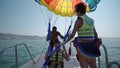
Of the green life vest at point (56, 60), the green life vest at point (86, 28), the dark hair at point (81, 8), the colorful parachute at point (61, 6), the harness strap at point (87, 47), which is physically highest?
the colorful parachute at point (61, 6)

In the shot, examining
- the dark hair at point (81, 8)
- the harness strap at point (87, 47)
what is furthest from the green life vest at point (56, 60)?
the dark hair at point (81, 8)

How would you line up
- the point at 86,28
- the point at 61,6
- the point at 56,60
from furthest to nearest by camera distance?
the point at 61,6 < the point at 56,60 < the point at 86,28

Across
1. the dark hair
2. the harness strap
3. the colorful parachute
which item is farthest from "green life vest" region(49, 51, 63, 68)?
the colorful parachute

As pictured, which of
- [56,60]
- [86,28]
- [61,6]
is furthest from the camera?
→ [61,6]

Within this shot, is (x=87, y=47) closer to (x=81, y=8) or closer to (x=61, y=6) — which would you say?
(x=81, y=8)

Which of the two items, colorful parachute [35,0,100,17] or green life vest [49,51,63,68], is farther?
colorful parachute [35,0,100,17]

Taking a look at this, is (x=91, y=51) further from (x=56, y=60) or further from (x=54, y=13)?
(x=54, y=13)

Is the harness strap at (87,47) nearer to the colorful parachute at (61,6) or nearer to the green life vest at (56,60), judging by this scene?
the green life vest at (56,60)

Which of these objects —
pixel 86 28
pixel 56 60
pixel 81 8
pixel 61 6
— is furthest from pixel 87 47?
pixel 61 6

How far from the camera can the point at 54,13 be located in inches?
203

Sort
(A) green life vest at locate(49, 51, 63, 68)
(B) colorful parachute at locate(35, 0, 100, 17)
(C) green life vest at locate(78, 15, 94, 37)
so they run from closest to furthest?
(C) green life vest at locate(78, 15, 94, 37), (A) green life vest at locate(49, 51, 63, 68), (B) colorful parachute at locate(35, 0, 100, 17)

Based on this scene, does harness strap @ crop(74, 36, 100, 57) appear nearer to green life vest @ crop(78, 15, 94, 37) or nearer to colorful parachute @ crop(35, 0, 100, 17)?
green life vest @ crop(78, 15, 94, 37)

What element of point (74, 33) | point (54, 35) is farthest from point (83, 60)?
point (54, 35)

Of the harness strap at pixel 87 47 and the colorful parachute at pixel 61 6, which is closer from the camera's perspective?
the harness strap at pixel 87 47
